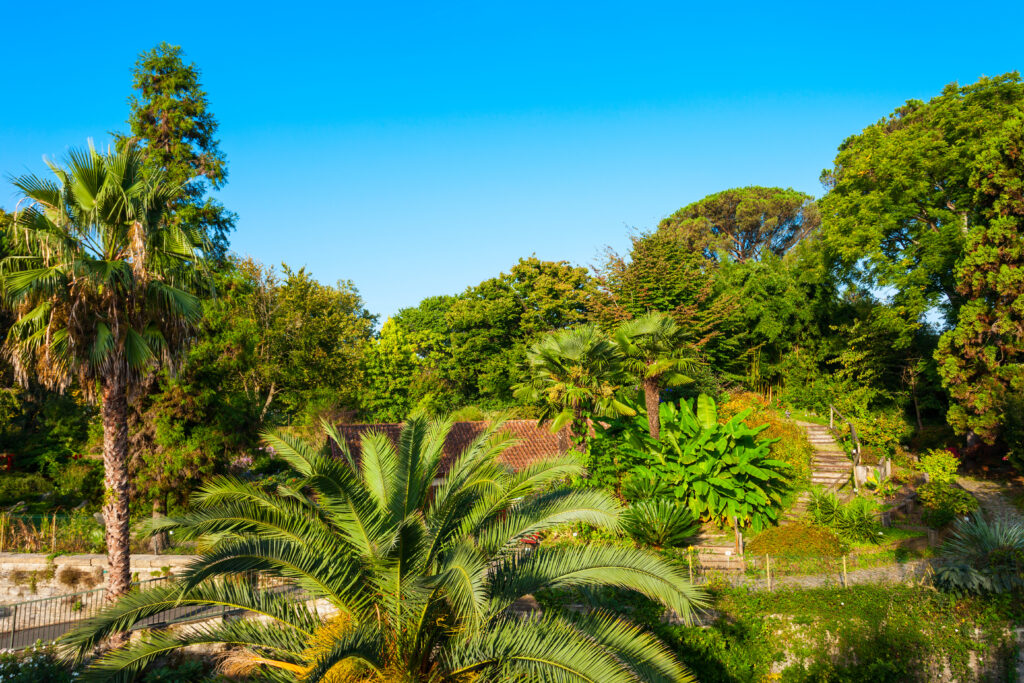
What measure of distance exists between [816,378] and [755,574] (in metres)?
18.2

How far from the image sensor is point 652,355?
15609 millimetres

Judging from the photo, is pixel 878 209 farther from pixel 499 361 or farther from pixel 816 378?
pixel 499 361

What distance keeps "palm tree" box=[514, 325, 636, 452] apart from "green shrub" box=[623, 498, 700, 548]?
109 inches

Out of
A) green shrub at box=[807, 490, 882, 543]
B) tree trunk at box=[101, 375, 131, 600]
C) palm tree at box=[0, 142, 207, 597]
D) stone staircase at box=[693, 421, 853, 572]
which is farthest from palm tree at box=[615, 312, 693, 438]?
tree trunk at box=[101, 375, 131, 600]

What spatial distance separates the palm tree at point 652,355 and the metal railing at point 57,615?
33.7 ft

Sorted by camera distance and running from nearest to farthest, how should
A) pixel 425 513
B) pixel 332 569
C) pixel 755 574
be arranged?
1. pixel 332 569
2. pixel 425 513
3. pixel 755 574

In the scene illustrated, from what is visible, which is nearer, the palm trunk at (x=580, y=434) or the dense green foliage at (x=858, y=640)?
the dense green foliage at (x=858, y=640)

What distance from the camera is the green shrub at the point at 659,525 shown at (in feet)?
41.7

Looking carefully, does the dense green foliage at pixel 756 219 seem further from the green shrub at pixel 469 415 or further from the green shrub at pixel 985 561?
the green shrub at pixel 985 561

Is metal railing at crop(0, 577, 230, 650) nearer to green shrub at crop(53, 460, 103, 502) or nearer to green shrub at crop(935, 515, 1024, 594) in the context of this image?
green shrub at crop(53, 460, 103, 502)

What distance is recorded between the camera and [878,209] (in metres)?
20.9

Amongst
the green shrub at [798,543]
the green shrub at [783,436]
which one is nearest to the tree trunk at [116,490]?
the green shrub at [798,543]

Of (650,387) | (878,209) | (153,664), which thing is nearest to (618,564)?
(153,664)

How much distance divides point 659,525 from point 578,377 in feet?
13.6
